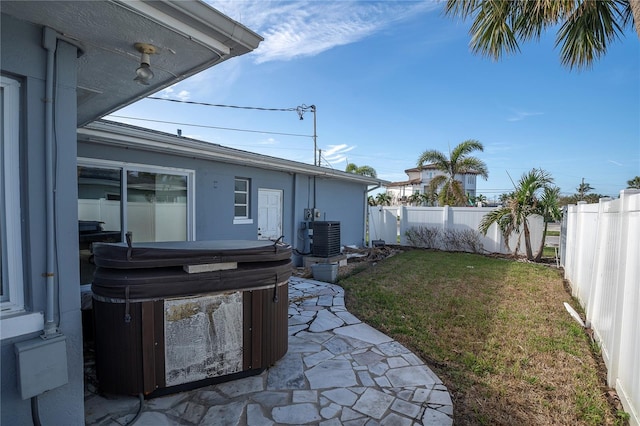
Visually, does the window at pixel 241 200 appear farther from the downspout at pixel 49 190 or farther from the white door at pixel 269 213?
the downspout at pixel 49 190

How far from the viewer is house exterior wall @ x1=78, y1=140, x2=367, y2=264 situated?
212 inches

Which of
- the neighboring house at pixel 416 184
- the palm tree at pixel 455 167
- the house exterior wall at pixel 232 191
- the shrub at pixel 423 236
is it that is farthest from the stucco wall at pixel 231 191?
the neighboring house at pixel 416 184

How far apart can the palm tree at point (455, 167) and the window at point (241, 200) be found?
34.4 feet

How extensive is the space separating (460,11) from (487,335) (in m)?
4.87

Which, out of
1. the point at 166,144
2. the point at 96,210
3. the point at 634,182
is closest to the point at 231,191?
the point at 166,144

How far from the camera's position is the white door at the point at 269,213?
810 cm

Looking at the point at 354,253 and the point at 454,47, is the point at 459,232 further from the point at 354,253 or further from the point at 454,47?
the point at 454,47

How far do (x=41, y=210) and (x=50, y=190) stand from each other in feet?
0.44

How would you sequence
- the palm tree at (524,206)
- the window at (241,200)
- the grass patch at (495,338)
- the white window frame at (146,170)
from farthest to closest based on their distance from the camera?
the palm tree at (524,206) → the window at (241,200) → the white window frame at (146,170) → the grass patch at (495,338)

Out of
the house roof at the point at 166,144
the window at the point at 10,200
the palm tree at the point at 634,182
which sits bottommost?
the window at the point at 10,200

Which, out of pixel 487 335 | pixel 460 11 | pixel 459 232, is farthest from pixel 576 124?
pixel 487 335

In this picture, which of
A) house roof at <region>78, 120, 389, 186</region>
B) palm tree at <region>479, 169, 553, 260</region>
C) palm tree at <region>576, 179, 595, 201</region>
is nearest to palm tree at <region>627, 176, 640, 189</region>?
palm tree at <region>576, 179, 595, 201</region>

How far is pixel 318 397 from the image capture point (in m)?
2.83

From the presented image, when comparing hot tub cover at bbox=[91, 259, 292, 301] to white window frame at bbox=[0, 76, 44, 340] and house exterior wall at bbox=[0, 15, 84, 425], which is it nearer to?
house exterior wall at bbox=[0, 15, 84, 425]
